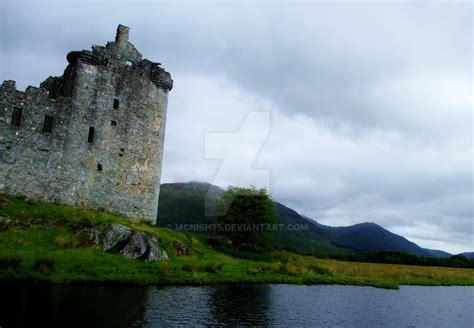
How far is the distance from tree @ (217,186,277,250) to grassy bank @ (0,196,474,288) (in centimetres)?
870

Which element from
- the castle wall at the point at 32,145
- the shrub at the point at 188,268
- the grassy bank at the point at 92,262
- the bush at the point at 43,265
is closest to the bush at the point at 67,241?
the grassy bank at the point at 92,262

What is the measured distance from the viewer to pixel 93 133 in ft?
106

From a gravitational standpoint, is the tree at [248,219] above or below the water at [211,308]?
above

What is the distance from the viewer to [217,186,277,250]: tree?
4331 centimetres

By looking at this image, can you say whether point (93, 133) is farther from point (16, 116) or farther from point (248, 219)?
point (248, 219)

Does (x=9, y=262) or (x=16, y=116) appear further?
(x=16, y=116)

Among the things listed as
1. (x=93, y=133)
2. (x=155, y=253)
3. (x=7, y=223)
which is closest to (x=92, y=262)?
(x=155, y=253)

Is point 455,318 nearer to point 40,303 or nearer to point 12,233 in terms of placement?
point 40,303

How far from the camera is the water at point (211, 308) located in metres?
13.5

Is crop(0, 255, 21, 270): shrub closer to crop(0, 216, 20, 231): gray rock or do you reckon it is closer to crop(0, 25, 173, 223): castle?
crop(0, 216, 20, 231): gray rock

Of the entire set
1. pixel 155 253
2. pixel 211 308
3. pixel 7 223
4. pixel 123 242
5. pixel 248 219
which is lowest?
pixel 211 308

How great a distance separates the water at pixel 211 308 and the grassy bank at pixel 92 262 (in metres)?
1.62

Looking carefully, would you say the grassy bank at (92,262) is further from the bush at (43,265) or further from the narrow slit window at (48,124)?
the narrow slit window at (48,124)

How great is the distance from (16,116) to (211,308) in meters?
22.0
